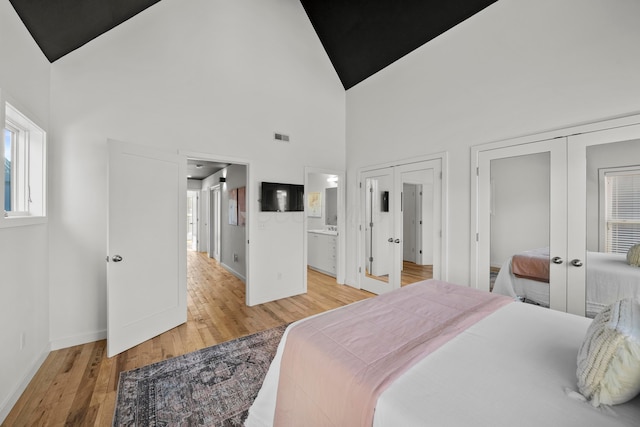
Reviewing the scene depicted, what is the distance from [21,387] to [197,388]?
128cm

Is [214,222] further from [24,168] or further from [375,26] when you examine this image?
[375,26]

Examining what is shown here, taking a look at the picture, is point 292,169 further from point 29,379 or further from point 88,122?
point 29,379

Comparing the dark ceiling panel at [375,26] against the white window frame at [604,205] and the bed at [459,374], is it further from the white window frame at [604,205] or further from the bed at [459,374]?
the bed at [459,374]

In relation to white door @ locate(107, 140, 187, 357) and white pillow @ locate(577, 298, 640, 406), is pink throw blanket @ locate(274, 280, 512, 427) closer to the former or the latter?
white pillow @ locate(577, 298, 640, 406)

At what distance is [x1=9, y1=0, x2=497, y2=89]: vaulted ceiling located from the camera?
2.20 m

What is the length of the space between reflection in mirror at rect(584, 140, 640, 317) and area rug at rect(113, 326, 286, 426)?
9.63 feet

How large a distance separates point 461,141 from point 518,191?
2.75ft

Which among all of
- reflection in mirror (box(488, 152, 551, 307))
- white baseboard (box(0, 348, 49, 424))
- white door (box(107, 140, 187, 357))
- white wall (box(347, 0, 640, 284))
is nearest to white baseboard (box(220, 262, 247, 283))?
white door (box(107, 140, 187, 357))

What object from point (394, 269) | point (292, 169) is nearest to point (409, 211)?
point (394, 269)

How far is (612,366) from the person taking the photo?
876 mm

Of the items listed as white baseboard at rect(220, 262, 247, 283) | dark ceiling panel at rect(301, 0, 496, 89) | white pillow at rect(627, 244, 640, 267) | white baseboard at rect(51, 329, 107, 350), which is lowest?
white baseboard at rect(51, 329, 107, 350)

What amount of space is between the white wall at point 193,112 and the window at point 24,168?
0.14m

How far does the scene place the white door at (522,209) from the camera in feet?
7.88

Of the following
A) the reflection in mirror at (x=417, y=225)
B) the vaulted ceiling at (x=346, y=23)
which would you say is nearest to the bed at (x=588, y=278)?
the reflection in mirror at (x=417, y=225)
